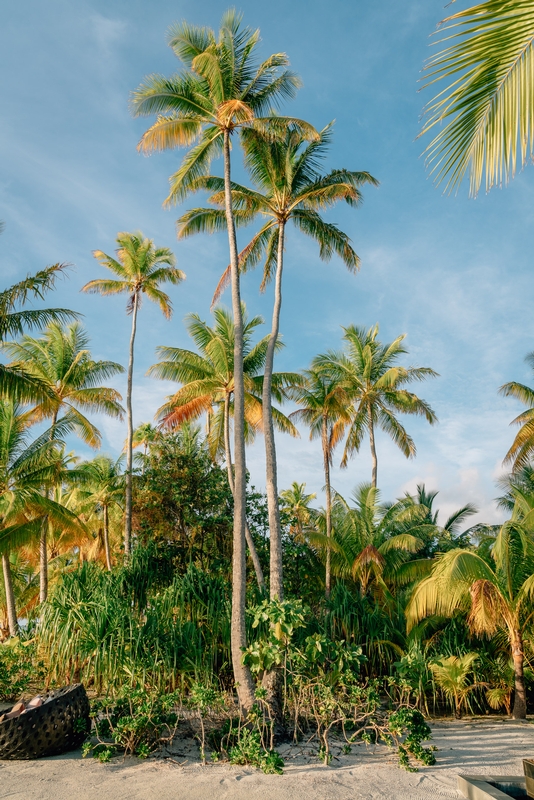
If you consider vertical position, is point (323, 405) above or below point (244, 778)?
above

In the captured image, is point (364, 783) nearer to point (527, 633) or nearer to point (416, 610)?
point (416, 610)

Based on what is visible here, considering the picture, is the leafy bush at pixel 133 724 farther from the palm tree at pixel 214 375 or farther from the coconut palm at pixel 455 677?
the palm tree at pixel 214 375

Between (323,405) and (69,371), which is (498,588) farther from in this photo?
(69,371)

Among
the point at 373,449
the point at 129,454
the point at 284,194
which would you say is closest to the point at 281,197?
the point at 284,194

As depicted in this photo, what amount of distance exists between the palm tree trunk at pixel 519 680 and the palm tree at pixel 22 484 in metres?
12.1

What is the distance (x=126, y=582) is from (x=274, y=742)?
6159 millimetres

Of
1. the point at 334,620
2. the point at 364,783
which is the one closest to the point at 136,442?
the point at 334,620

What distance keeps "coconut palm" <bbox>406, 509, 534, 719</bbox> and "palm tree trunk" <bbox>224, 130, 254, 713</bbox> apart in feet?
14.1

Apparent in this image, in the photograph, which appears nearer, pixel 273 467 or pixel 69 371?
pixel 273 467

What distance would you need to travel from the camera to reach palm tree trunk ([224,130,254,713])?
364 inches

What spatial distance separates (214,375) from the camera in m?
18.3

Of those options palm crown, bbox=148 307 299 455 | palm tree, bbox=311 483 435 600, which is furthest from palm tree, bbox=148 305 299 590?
palm tree, bbox=311 483 435 600

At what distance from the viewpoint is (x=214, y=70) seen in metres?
12.0

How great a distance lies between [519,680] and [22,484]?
14.1m
